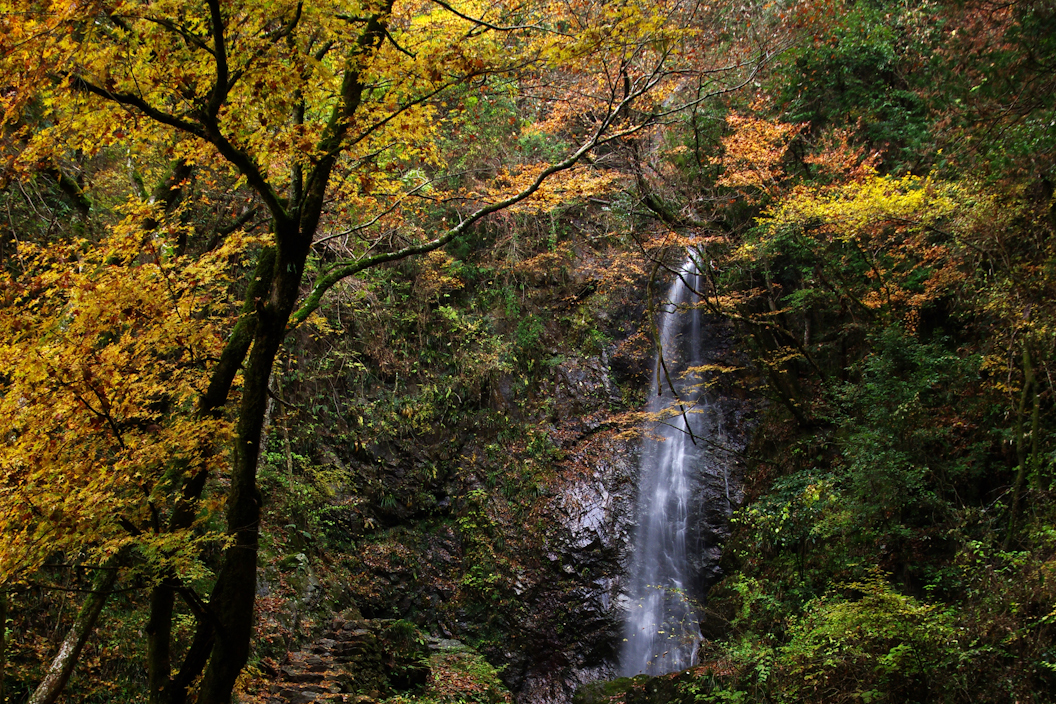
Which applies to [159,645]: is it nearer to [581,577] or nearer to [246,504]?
[246,504]

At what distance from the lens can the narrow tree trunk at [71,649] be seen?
3986 millimetres

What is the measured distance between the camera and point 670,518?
12.2 metres

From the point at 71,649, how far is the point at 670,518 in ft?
33.9

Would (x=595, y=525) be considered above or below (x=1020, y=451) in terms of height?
below

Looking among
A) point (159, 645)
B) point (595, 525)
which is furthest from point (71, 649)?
point (595, 525)

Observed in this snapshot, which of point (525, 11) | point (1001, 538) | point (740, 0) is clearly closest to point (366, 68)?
point (525, 11)

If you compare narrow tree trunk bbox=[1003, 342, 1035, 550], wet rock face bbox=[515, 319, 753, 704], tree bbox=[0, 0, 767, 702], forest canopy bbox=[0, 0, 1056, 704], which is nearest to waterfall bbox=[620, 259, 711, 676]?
wet rock face bbox=[515, 319, 753, 704]

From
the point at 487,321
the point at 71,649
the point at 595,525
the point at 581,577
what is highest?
the point at 487,321

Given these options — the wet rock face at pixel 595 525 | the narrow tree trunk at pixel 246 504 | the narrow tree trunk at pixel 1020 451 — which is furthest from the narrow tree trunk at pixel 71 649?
the narrow tree trunk at pixel 1020 451

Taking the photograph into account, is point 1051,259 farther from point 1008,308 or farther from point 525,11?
point 525,11

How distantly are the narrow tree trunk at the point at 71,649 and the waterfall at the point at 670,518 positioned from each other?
25.0ft

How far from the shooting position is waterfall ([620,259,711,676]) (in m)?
10.5

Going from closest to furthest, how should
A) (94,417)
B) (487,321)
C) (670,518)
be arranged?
(94,417) → (670,518) → (487,321)

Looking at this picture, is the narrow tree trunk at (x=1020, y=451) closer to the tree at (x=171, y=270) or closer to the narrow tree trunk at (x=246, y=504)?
the tree at (x=171, y=270)
